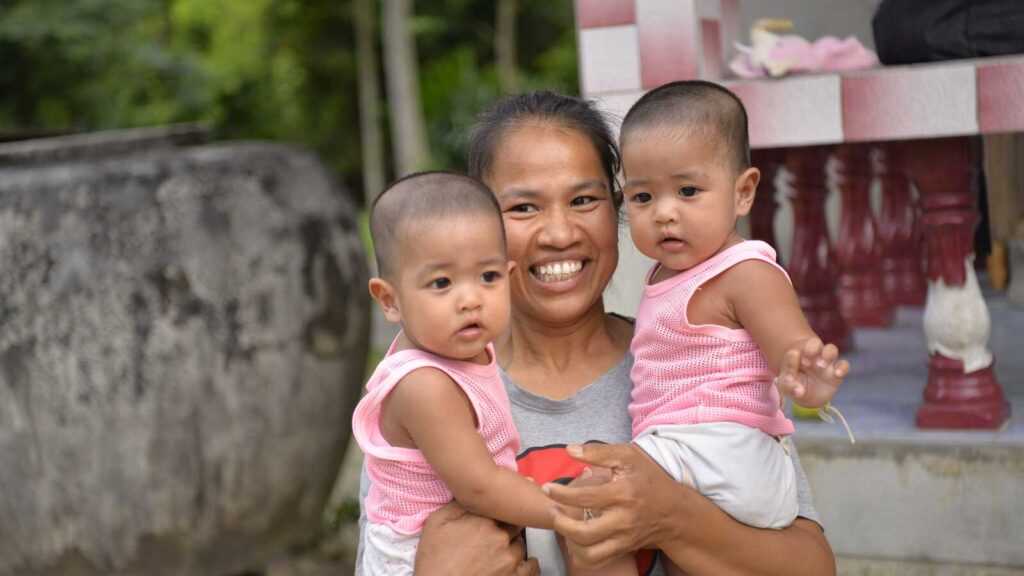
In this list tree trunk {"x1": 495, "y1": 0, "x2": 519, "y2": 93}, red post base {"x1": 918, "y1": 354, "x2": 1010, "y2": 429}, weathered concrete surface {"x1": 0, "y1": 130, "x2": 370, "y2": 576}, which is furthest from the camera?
tree trunk {"x1": 495, "y1": 0, "x2": 519, "y2": 93}

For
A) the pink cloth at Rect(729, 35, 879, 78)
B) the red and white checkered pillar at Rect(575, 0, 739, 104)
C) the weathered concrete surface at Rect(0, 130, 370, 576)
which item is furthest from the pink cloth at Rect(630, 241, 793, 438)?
the weathered concrete surface at Rect(0, 130, 370, 576)

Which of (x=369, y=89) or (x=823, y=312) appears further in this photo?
(x=369, y=89)

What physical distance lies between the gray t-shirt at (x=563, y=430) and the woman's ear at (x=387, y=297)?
35 centimetres

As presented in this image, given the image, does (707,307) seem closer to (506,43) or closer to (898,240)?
(898,240)

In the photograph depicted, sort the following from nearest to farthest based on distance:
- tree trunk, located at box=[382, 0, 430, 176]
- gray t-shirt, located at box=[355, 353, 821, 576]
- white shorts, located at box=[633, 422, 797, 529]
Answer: white shorts, located at box=[633, 422, 797, 529] < gray t-shirt, located at box=[355, 353, 821, 576] < tree trunk, located at box=[382, 0, 430, 176]

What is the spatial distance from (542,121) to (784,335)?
0.66m

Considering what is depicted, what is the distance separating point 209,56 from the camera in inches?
998

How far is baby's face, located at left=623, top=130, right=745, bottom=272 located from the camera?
2.18 m

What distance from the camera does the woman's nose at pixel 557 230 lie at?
232 centimetres

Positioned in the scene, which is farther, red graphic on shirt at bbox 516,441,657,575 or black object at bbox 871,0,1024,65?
black object at bbox 871,0,1024,65

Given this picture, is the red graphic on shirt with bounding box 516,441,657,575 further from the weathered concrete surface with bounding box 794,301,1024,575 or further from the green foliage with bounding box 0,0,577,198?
the green foliage with bounding box 0,0,577,198

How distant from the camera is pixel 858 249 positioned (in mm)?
5328

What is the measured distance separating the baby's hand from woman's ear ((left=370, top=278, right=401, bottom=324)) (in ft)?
2.05

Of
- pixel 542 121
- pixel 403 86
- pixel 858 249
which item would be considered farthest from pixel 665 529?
pixel 403 86
